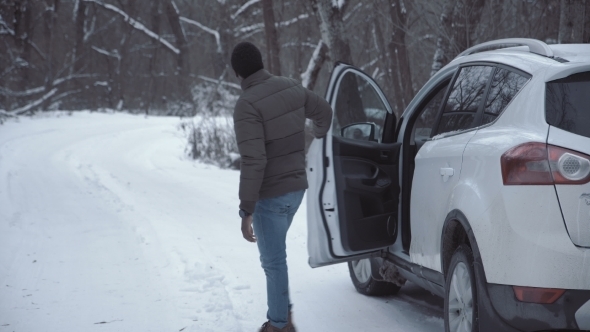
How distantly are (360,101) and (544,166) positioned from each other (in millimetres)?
2916

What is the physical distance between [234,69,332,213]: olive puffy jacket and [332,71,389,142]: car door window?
0.76 metres

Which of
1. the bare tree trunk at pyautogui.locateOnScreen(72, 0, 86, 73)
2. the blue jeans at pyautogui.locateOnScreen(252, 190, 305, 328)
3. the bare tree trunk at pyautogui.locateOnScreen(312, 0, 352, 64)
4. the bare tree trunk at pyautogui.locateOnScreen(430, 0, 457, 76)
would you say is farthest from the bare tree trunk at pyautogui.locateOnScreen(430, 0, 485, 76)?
the bare tree trunk at pyautogui.locateOnScreen(72, 0, 86, 73)

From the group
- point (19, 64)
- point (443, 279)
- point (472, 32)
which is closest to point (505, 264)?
point (443, 279)

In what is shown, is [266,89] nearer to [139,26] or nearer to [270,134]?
[270,134]

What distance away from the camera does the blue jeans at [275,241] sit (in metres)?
4.43

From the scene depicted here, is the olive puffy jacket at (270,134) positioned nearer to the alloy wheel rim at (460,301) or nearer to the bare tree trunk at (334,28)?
the alloy wheel rim at (460,301)

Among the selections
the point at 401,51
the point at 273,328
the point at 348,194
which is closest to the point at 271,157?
the point at 348,194

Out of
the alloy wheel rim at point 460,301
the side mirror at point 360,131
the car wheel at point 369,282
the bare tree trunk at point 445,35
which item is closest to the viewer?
the alloy wheel rim at point 460,301

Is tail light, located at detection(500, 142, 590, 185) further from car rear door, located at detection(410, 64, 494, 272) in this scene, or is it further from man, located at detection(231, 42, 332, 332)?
man, located at detection(231, 42, 332, 332)

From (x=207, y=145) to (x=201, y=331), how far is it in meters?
13.6

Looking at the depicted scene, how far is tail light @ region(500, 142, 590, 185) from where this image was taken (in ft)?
9.94

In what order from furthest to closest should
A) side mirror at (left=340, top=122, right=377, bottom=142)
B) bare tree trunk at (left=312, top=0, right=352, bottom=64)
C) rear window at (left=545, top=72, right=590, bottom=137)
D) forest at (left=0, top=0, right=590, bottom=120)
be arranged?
bare tree trunk at (left=312, top=0, right=352, bottom=64)
forest at (left=0, top=0, right=590, bottom=120)
side mirror at (left=340, top=122, right=377, bottom=142)
rear window at (left=545, top=72, right=590, bottom=137)

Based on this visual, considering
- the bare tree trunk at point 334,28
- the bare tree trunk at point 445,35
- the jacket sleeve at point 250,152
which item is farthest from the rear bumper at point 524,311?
the bare tree trunk at point 334,28

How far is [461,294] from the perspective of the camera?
368 centimetres
